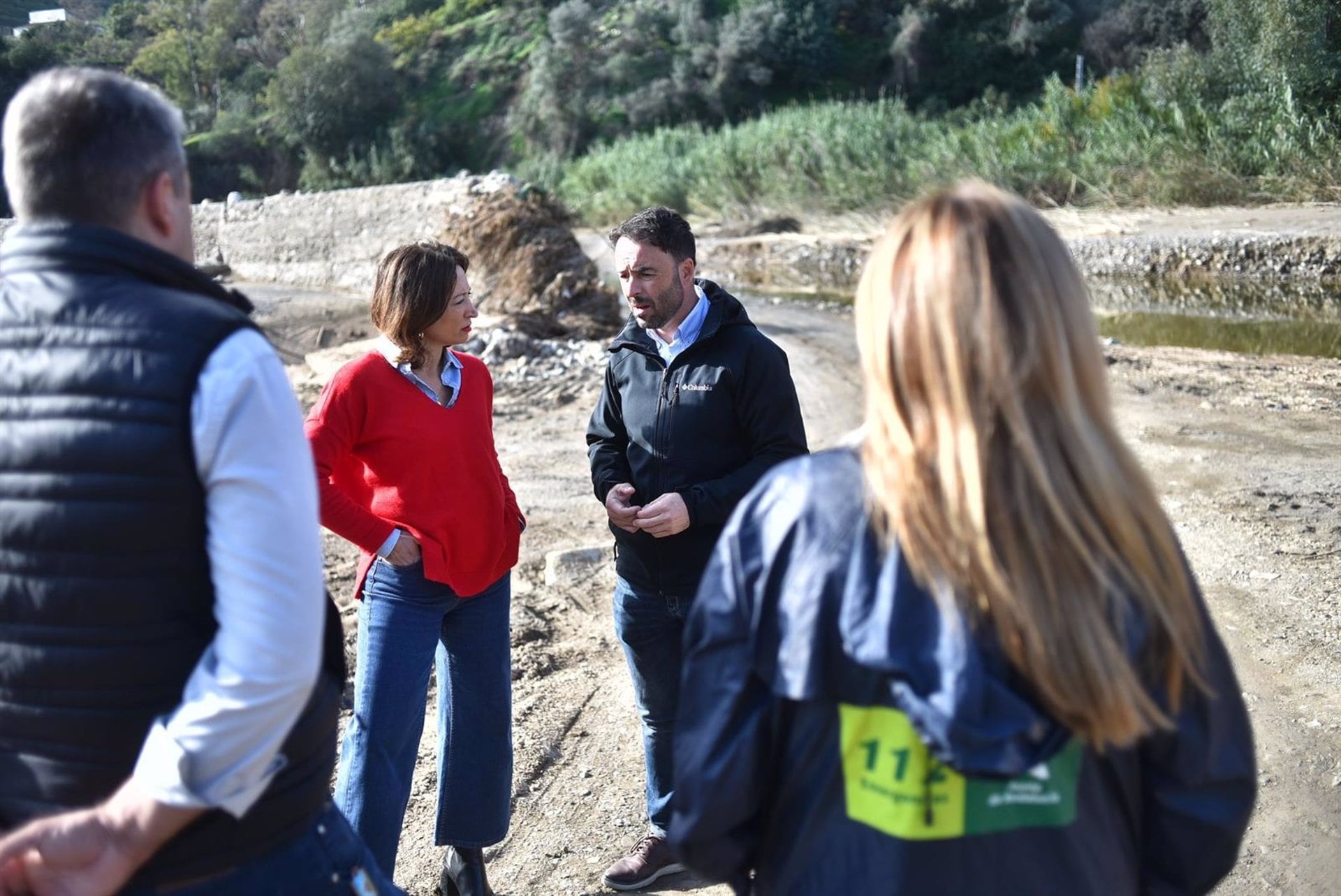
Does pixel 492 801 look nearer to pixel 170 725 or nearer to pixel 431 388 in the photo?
pixel 431 388

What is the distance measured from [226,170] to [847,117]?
1059 inches

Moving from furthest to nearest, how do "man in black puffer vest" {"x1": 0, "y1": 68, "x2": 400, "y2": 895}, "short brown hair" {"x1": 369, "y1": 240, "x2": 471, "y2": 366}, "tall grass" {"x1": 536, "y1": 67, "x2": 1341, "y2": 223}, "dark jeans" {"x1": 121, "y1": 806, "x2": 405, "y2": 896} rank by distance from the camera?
"tall grass" {"x1": 536, "y1": 67, "x2": 1341, "y2": 223}, "short brown hair" {"x1": 369, "y1": 240, "x2": 471, "y2": 366}, "dark jeans" {"x1": 121, "y1": 806, "x2": 405, "y2": 896}, "man in black puffer vest" {"x1": 0, "y1": 68, "x2": 400, "y2": 895}

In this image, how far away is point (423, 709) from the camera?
3.13 m

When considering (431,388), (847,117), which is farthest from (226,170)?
(431,388)

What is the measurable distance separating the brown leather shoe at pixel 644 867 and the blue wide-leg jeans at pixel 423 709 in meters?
0.39

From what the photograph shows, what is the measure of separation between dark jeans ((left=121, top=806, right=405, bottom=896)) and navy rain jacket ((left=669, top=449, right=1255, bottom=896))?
0.55m

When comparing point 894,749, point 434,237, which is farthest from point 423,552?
point 434,237

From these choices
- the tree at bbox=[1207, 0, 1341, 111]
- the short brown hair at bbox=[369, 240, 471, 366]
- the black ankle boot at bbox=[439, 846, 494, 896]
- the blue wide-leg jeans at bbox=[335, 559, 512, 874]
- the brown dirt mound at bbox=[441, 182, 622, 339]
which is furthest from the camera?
the tree at bbox=[1207, 0, 1341, 111]

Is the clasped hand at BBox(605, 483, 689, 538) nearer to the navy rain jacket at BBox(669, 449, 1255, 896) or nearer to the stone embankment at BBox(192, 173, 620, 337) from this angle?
the navy rain jacket at BBox(669, 449, 1255, 896)

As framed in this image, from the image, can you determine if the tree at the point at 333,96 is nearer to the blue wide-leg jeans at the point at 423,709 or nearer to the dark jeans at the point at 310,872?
the blue wide-leg jeans at the point at 423,709

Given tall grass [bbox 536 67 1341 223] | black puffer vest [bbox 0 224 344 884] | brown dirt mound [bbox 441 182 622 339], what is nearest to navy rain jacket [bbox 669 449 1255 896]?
black puffer vest [bbox 0 224 344 884]

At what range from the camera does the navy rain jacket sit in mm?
1442

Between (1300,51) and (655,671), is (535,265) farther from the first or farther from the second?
(1300,51)

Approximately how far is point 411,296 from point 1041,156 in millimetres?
21855
